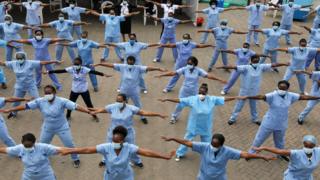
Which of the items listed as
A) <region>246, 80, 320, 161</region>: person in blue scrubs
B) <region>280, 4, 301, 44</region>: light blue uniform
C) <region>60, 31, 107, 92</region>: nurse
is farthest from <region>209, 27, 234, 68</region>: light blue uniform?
<region>246, 80, 320, 161</region>: person in blue scrubs

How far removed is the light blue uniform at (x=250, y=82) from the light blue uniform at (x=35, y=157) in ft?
16.7

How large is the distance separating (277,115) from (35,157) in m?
4.60

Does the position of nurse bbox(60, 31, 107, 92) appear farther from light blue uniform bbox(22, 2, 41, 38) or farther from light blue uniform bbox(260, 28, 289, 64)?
light blue uniform bbox(260, 28, 289, 64)

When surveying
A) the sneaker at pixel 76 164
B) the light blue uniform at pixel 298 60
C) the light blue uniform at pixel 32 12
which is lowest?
the sneaker at pixel 76 164

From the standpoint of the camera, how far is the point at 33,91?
9.36m

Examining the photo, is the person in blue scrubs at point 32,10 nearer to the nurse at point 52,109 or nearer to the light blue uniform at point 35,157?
the nurse at point 52,109

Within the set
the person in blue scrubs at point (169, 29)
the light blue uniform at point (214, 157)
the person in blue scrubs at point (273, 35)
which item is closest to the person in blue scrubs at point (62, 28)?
the person in blue scrubs at point (169, 29)

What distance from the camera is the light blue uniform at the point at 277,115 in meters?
7.55

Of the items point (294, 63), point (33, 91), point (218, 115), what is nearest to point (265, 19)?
point (294, 63)

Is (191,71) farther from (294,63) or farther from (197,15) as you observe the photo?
(197,15)

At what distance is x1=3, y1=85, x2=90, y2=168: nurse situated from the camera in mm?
7023

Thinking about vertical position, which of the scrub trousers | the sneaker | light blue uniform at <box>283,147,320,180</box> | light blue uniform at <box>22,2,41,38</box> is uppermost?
light blue uniform at <box>22,2,41,38</box>

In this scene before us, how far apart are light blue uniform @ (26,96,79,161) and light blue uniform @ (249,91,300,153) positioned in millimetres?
3644

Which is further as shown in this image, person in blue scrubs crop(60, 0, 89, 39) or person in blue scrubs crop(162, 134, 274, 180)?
person in blue scrubs crop(60, 0, 89, 39)
